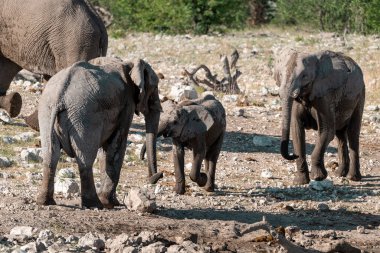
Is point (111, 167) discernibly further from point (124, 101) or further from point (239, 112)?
point (239, 112)

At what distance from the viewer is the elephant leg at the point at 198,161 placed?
12.0m

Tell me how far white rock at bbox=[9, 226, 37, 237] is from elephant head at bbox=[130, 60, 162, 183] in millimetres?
1894

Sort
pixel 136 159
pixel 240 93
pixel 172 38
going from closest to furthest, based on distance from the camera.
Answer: pixel 136 159 → pixel 240 93 → pixel 172 38

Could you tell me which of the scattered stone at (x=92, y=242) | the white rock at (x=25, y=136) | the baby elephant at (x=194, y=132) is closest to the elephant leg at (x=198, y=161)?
the baby elephant at (x=194, y=132)

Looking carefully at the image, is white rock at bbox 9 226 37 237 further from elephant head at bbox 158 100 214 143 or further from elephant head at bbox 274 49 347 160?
elephant head at bbox 274 49 347 160

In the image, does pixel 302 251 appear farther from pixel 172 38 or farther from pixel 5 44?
pixel 172 38

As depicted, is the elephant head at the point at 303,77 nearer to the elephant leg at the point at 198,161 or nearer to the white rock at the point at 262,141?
the elephant leg at the point at 198,161

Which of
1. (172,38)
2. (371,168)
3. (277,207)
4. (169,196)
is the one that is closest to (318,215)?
(277,207)

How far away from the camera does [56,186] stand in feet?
35.9

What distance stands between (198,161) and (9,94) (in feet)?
10.0

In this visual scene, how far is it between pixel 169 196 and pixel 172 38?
1752cm

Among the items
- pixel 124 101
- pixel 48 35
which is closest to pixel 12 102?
pixel 48 35

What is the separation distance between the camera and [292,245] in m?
9.55

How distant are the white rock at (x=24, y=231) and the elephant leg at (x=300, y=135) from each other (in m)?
5.03
